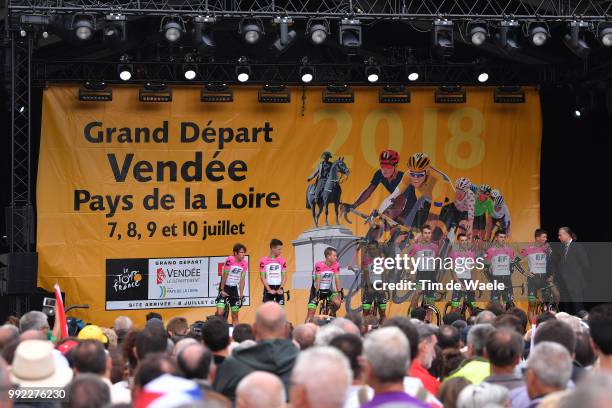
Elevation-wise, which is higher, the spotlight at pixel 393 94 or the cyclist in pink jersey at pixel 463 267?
the spotlight at pixel 393 94

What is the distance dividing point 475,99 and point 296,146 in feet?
11.6

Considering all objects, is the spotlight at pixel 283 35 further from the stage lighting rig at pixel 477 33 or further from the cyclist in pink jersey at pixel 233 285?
the cyclist in pink jersey at pixel 233 285

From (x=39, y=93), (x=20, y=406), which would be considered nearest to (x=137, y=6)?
(x=39, y=93)

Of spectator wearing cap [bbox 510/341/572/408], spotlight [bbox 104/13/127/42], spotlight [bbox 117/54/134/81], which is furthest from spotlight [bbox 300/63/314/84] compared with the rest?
spectator wearing cap [bbox 510/341/572/408]

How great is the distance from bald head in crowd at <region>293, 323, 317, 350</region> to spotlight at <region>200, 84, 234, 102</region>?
36.2 feet

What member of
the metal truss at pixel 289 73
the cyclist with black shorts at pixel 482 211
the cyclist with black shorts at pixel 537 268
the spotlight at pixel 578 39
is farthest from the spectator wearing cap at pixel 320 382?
the cyclist with black shorts at pixel 482 211

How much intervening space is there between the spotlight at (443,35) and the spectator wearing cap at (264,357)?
10056 mm

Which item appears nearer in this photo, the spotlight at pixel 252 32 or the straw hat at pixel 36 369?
the straw hat at pixel 36 369

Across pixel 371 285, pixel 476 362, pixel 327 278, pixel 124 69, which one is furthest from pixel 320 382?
pixel 124 69

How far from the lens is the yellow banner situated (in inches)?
649

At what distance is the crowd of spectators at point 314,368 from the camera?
3613 mm

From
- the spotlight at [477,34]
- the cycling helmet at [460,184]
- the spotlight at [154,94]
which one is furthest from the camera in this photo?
the cycling helmet at [460,184]

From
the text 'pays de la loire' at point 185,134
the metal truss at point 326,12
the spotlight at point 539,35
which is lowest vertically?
the text 'pays de la loire' at point 185,134

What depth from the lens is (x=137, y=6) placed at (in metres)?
14.5
